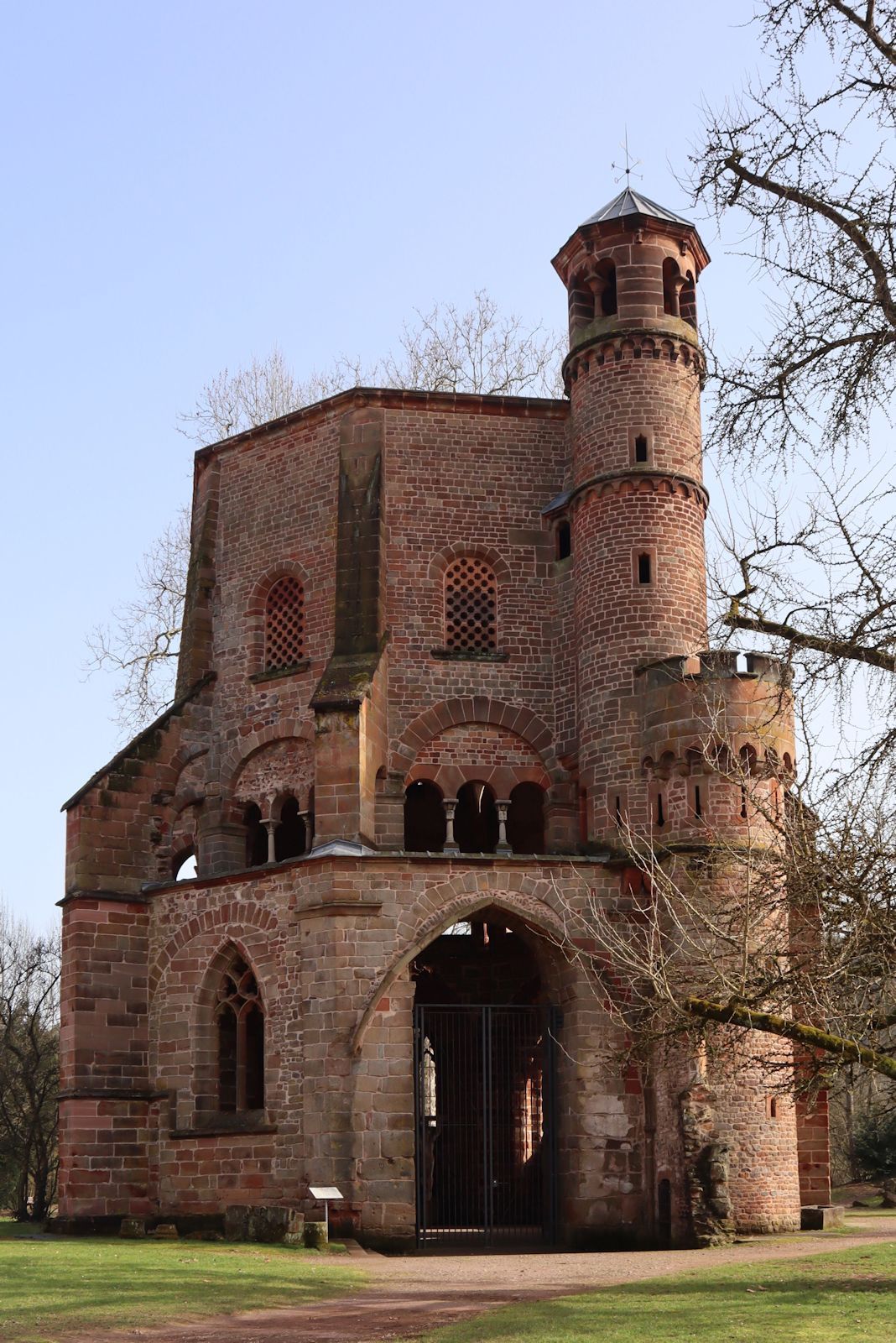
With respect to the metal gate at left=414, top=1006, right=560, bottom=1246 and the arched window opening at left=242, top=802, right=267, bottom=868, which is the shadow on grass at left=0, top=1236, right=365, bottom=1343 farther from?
the metal gate at left=414, top=1006, right=560, bottom=1246

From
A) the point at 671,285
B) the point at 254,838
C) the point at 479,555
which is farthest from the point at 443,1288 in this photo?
the point at 671,285

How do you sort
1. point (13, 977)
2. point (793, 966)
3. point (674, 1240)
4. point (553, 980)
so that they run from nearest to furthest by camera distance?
point (793, 966)
point (674, 1240)
point (553, 980)
point (13, 977)

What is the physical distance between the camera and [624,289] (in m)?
27.1

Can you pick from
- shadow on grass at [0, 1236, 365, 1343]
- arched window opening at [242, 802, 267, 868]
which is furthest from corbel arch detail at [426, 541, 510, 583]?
shadow on grass at [0, 1236, 365, 1343]

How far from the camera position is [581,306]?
90.9 feet

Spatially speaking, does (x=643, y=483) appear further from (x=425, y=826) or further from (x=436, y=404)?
(x=425, y=826)

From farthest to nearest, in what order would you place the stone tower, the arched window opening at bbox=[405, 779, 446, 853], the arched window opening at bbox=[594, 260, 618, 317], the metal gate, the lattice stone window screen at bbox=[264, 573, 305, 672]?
the arched window opening at bbox=[405, 779, 446, 853] → the metal gate → the lattice stone window screen at bbox=[264, 573, 305, 672] → the arched window opening at bbox=[594, 260, 618, 317] → the stone tower

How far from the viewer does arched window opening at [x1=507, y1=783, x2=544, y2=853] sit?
28.5 m

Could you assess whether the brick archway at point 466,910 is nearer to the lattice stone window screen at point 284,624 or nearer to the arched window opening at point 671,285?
the lattice stone window screen at point 284,624

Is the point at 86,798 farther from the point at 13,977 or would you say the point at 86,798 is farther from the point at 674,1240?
the point at 13,977

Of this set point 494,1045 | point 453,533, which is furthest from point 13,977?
point 453,533

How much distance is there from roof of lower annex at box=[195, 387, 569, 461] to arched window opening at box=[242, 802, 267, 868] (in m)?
6.68

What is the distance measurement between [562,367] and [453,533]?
128 inches

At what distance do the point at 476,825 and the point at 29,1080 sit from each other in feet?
50.0
